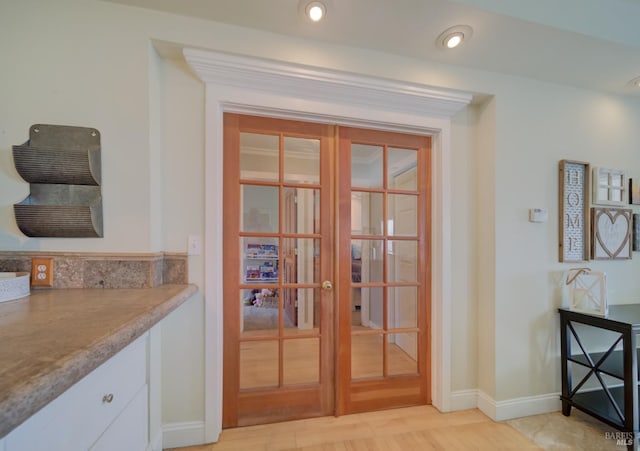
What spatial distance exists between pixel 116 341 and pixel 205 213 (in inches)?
35.5

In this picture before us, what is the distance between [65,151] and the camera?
123 cm

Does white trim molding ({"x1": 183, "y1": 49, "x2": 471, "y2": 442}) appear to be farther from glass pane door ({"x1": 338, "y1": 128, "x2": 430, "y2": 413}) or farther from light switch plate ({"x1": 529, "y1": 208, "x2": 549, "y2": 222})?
light switch plate ({"x1": 529, "y1": 208, "x2": 549, "y2": 222})

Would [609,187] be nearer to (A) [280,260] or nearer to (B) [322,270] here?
(B) [322,270]

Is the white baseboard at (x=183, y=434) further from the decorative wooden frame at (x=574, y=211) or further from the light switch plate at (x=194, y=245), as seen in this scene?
the decorative wooden frame at (x=574, y=211)

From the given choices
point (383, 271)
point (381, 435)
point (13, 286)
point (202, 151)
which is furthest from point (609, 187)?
point (13, 286)

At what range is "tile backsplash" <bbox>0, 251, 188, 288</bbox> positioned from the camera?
1211 millimetres

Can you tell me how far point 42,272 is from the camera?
3.98 ft

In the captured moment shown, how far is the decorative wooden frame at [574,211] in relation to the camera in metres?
1.87

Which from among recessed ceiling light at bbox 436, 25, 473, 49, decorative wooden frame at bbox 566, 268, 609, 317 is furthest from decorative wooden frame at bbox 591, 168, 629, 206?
recessed ceiling light at bbox 436, 25, 473, 49

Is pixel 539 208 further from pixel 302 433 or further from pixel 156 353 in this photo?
pixel 156 353

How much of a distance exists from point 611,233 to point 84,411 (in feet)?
10.5

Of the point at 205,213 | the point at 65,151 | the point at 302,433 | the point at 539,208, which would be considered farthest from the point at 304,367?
the point at 539,208

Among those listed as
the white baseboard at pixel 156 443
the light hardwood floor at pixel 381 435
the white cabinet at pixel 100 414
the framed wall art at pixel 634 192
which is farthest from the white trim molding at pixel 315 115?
the framed wall art at pixel 634 192

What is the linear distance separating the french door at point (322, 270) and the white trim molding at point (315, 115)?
8 cm
